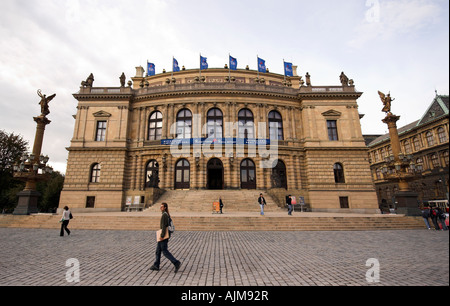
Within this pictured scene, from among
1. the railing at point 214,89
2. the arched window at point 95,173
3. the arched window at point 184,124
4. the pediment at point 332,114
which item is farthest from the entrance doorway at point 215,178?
the pediment at point 332,114

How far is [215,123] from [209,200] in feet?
35.2

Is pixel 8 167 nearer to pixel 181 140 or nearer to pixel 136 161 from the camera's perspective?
pixel 136 161

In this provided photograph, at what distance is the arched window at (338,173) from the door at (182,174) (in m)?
18.5

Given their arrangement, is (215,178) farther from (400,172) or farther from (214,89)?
(400,172)

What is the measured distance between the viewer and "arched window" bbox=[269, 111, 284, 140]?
30.0m

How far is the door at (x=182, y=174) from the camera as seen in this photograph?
27772mm

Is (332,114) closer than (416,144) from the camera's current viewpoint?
Yes

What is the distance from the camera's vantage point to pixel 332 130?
2997 centimetres

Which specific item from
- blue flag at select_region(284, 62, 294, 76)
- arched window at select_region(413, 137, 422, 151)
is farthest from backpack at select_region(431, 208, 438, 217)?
arched window at select_region(413, 137, 422, 151)

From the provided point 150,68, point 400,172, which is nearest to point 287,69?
point 150,68

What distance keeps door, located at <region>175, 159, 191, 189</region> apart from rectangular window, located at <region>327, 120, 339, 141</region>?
62.7 ft

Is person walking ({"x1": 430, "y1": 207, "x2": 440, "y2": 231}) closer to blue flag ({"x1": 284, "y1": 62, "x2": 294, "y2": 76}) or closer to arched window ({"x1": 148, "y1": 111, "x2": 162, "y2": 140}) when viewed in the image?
blue flag ({"x1": 284, "y1": 62, "x2": 294, "y2": 76})
